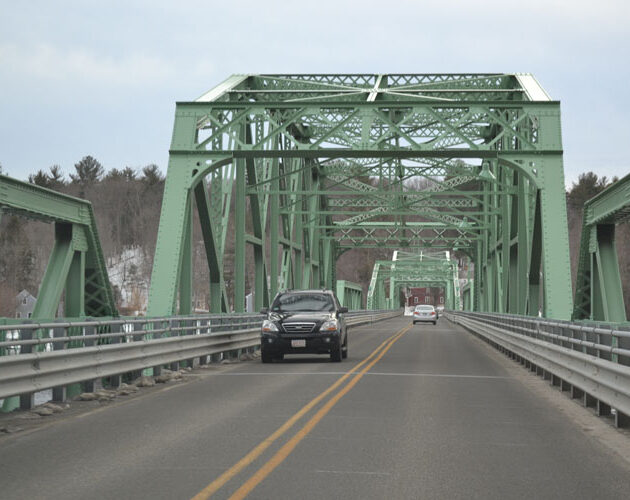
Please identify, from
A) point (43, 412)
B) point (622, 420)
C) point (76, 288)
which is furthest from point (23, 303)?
point (622, 420)

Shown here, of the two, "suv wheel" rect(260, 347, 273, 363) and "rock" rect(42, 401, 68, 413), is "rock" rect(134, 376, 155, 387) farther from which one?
"suv wheel" rect(260, 347, 273, 363)

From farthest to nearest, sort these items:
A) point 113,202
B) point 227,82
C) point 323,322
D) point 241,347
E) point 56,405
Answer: point 113,202 → point 227,82 → point 241,347 → point 323,322 → point 56,405

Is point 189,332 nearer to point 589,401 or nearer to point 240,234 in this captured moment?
point 589,401

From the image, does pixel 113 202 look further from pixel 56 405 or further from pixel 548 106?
pixel 56 405

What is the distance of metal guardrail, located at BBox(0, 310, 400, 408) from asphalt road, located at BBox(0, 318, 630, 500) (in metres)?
0.70

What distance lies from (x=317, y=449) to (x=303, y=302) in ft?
46.8

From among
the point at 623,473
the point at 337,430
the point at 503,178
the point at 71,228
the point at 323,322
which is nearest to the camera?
the point at 623,473

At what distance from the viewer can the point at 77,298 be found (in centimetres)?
1591

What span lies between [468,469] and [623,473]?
131cm

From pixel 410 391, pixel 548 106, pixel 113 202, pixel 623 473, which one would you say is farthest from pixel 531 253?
pixel 113 202

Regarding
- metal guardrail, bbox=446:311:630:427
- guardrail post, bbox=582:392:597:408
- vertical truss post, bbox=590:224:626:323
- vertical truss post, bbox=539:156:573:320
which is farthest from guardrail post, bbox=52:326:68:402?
vertical truss post, bbox=539:156:573:320

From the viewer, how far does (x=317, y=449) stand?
899cm

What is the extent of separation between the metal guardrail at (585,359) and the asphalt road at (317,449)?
56 cm

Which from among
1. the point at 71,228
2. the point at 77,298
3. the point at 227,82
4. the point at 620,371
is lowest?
the point at 620,371
